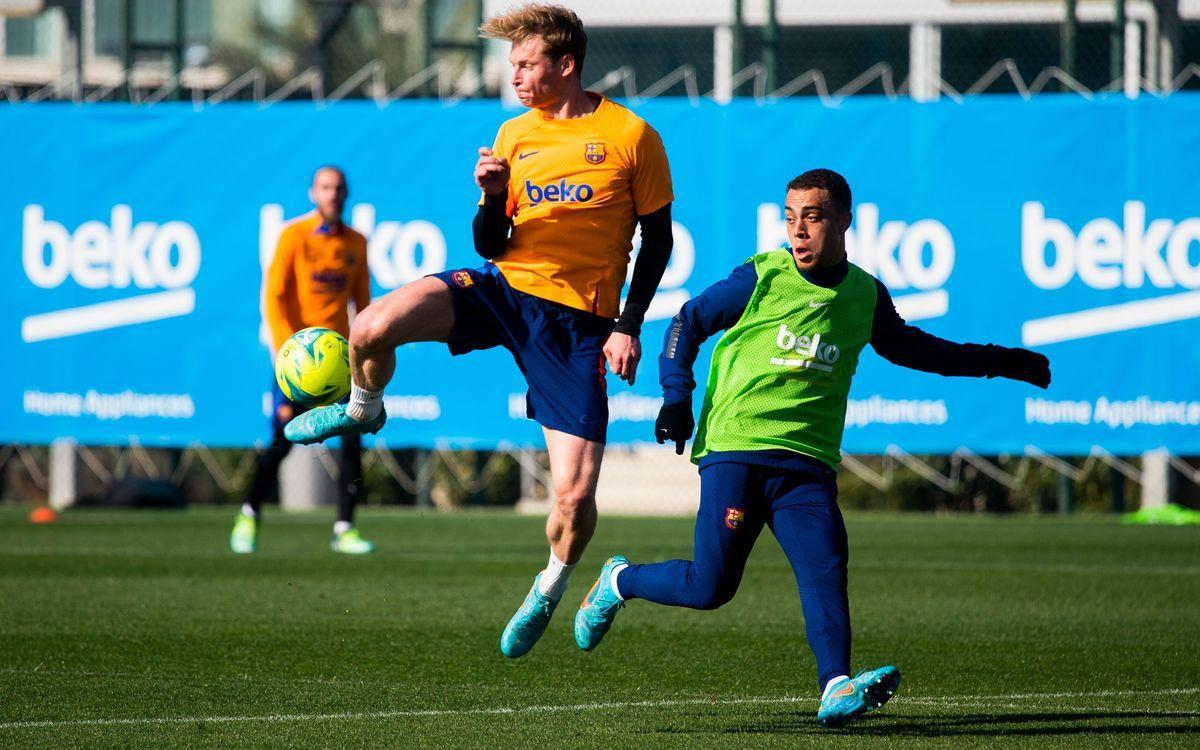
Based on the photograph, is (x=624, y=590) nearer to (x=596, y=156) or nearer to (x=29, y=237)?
(x=596, y=156)

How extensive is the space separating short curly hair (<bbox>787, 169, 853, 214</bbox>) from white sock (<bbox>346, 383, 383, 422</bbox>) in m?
1.73

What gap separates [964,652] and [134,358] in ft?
32.0

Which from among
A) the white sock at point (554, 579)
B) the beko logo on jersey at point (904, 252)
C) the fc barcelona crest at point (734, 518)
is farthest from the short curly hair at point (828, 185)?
the beko logo on jersey at point (904, 252)

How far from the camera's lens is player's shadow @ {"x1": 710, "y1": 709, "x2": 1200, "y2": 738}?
540 centimetres

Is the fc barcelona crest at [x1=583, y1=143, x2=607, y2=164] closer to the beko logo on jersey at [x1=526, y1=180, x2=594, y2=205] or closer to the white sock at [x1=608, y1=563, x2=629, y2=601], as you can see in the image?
the beko logo on jersey at [x1=526, y1=180, x2=594, y2=205]

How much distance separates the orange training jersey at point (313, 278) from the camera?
1120cm

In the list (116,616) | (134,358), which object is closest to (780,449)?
(116,616)

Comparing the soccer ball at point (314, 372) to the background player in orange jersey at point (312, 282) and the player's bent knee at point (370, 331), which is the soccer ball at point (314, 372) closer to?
the player's bent knee at point (370, 331)

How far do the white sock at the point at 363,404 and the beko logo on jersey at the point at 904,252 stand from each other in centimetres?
800

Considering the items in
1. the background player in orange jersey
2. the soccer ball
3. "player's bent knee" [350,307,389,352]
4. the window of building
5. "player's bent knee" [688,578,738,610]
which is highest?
the window of building

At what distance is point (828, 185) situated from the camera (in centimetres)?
561

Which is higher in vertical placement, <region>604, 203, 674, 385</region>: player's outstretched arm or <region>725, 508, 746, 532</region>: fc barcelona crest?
<region>604, 203, 674, 385</region>: player's outstretched arm

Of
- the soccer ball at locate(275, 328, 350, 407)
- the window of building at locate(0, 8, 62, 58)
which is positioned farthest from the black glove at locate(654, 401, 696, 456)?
the window of building at locate(0, 8, 62, 58)

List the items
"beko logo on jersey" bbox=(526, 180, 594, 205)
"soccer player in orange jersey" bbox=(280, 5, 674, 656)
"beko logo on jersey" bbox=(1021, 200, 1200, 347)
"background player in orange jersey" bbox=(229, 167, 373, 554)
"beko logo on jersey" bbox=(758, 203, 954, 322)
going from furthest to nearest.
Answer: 1. "beko logo on jersey" bbox=(758, 203, 954, 322)
2. "beko logo on jersey" bbox=(1021, 200, 1200, 347)
3. "background player in orange jersey" bbox=(229, 167, 373, 554)
4. "beko logo on jersey" bbox=(526, 180, 594, 205)
5. "soccer player in orange jersey" bbox=(280, 5, 674, 656)
